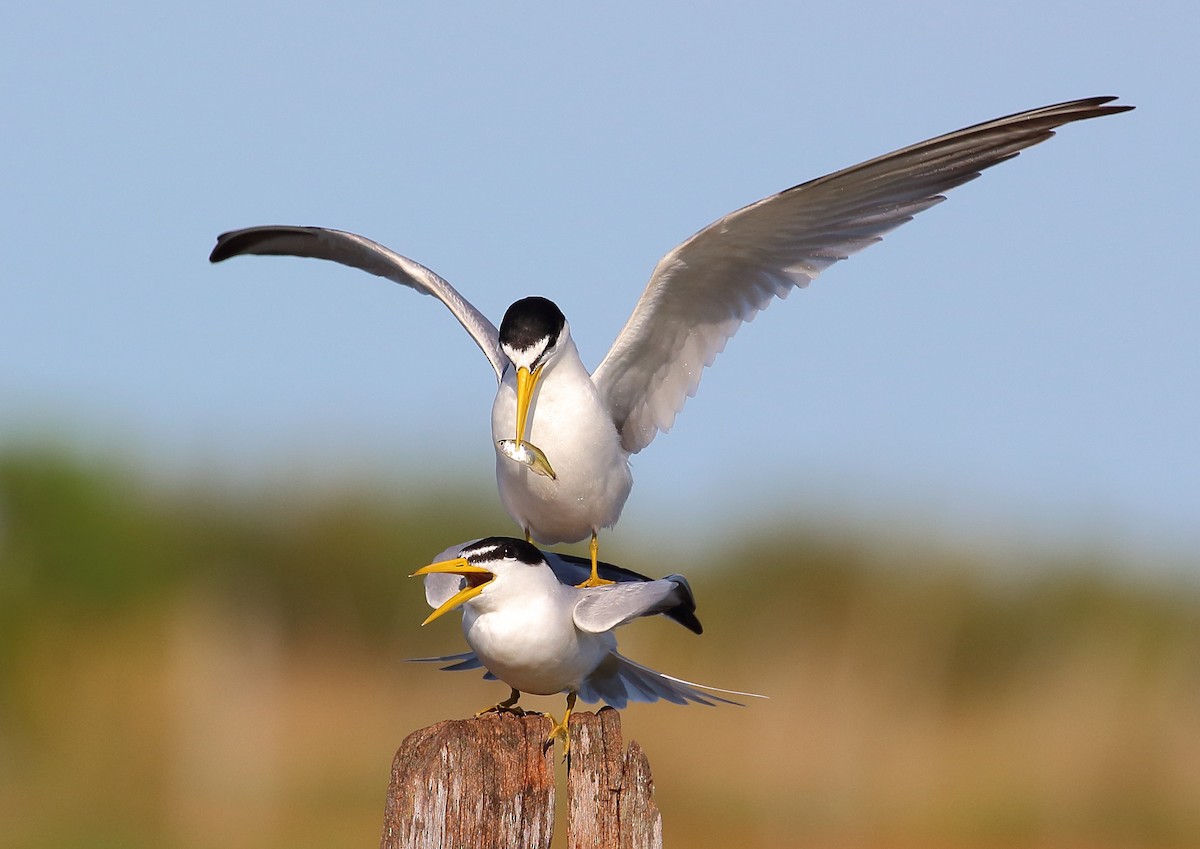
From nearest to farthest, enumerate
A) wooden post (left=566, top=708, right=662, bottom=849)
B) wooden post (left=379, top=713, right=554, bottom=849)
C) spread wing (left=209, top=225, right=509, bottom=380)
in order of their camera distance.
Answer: wooden post (left=379, top=713, right=554, bottom=849)
wooden post (left=566, top=708, right=662, bottom=849)
spread wing (left=209, top=225, right=509, bottom=380)

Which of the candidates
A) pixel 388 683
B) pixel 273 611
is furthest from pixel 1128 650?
pixel 273 611

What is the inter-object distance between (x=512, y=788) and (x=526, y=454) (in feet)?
5.47

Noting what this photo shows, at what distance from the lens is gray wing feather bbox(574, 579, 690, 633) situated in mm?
5684

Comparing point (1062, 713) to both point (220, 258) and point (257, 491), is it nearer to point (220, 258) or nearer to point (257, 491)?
point (257, 491)

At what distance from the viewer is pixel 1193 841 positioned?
14.2 metres

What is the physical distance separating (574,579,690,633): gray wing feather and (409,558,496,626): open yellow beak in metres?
0.36

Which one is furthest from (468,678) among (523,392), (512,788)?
(512,788)

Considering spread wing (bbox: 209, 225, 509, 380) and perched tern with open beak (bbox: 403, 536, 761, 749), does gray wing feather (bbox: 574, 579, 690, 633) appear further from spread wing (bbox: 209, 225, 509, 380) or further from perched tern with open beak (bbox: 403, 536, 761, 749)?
spread wing (bbox: 209, 225, 509, 380)

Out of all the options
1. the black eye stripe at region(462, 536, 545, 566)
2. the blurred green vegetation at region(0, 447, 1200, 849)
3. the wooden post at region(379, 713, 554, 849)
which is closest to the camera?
the wooden post at region(379, 713, 554, 849)

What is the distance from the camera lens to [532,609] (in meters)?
5.73

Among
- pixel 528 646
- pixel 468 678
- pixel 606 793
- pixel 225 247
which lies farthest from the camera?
pixel 468 678

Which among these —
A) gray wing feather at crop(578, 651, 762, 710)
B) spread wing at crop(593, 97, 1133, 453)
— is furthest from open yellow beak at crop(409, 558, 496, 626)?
spread wing at crop(593, 97, 1133, 453)

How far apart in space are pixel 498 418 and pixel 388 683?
1016 cm

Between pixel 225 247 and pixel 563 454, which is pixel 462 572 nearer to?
pixel 563 454
